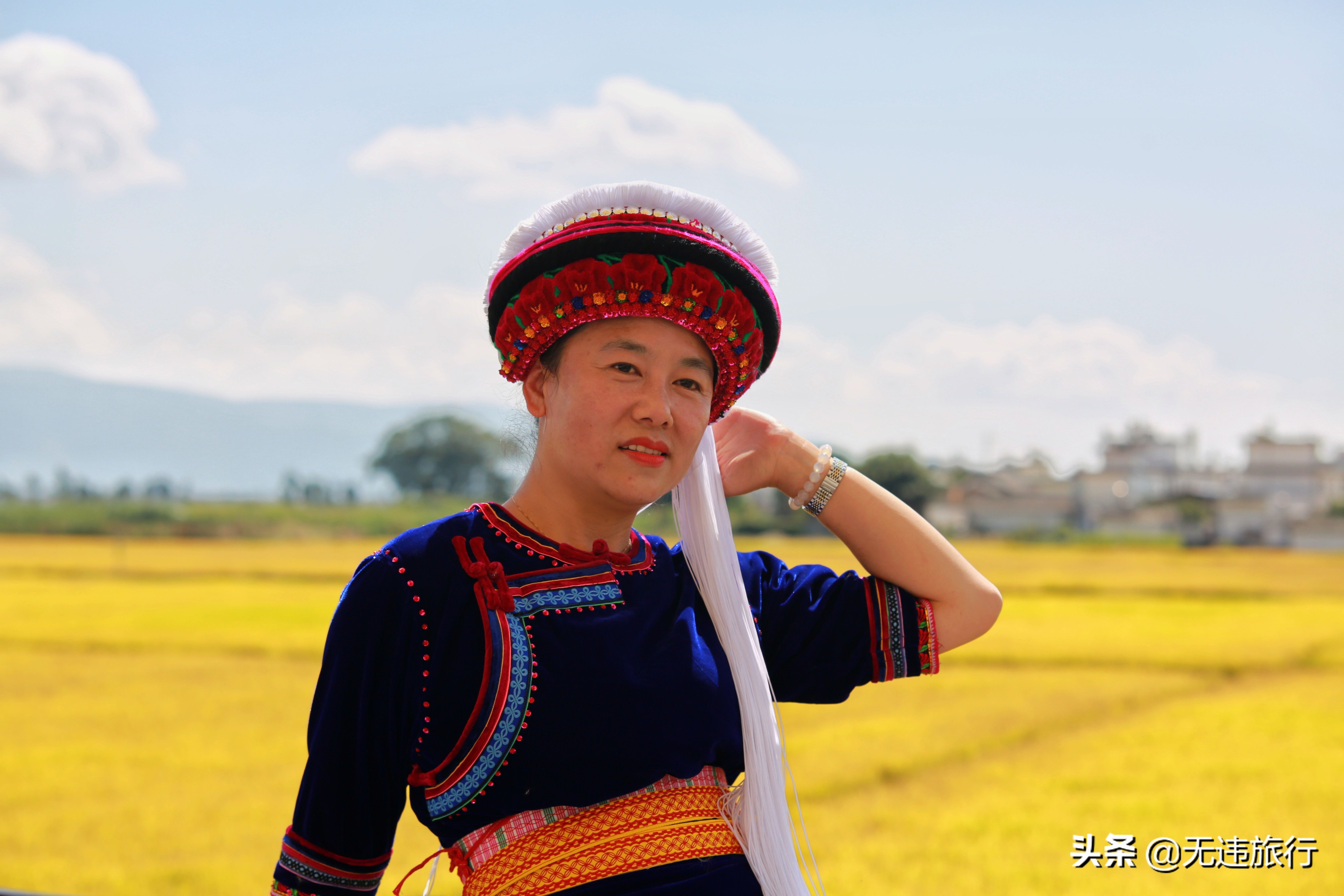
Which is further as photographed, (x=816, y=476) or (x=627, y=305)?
(x=816, y=476)

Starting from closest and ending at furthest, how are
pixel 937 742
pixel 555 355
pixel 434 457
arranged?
pixel 555 355 < pixel 937 742 < pixel 434 457

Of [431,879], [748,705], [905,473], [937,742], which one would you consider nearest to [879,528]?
[748,705]

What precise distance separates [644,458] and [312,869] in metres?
0.56

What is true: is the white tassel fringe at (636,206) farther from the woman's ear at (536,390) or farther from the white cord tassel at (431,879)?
the white cord tassel at (431,879)

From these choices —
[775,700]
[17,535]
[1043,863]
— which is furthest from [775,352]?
[17,535]

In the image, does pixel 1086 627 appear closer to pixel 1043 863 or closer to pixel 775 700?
pixel 1043 863

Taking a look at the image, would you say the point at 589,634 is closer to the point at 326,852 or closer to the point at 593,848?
the point at 593,848

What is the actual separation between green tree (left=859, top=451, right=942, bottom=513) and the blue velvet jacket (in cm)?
468

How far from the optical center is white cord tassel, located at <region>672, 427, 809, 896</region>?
4.02 ft

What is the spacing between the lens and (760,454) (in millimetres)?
1306

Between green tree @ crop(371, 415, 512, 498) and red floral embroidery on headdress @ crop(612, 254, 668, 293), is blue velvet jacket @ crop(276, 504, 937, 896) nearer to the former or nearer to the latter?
red floral embroidery on headdress @ crop(612, 254, 668, 293)

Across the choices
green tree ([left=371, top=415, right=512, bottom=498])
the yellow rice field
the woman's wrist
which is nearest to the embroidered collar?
the woman's wrist

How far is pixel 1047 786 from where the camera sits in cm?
591

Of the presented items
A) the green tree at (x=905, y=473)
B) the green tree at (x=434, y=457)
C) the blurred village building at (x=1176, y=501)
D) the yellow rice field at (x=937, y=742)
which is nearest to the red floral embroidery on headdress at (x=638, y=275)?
the yellow rice field at (x=937, y=742)
